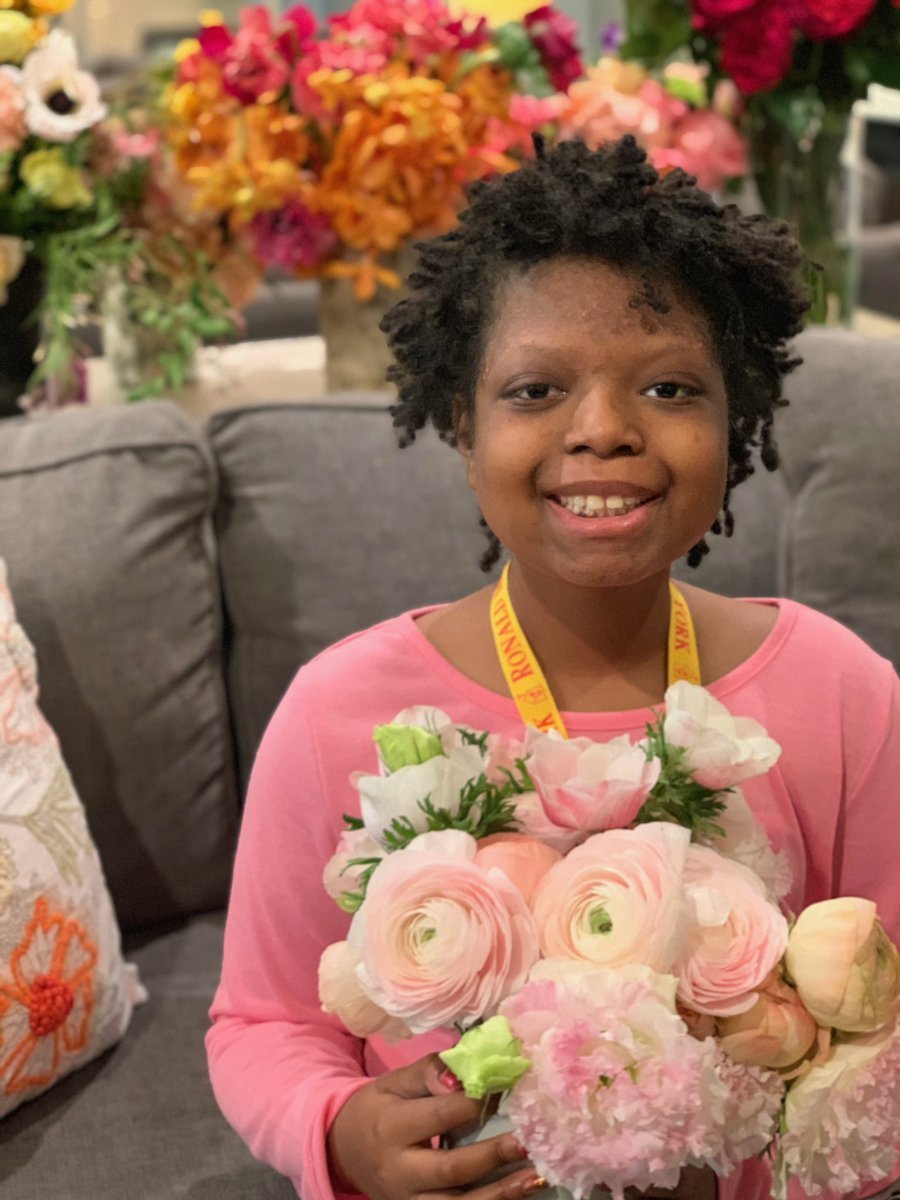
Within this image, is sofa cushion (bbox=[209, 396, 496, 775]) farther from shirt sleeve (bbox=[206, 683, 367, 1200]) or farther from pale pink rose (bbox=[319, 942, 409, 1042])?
pale pink rose (bbox=[319, 942, 409, 1042])

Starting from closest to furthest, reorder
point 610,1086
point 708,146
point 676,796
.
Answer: point 610,1086 < point 676,796 < point 708,146

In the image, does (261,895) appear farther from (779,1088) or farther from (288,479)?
(288,479)

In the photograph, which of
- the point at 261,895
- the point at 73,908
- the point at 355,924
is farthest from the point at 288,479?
the point at 355,924

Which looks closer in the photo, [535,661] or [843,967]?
[843,967]

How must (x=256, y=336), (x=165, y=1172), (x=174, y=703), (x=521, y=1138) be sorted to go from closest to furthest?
(x=521, y=1138) < (x=165, y=1172) < (x=174, y=703) < (x=256, y=336)

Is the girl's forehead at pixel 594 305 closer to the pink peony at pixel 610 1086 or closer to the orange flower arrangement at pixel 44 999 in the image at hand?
the pink peony at pixel 610 1086

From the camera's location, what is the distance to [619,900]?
795 millimetres

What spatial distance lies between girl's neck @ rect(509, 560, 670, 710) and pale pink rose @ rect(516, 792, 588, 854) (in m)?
0.23

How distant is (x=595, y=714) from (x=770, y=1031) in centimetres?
31

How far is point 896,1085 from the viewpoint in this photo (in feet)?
2.79

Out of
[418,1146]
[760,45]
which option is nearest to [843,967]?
[418,1146]

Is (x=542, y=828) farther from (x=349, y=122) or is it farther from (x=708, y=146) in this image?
(x=708, y=146)

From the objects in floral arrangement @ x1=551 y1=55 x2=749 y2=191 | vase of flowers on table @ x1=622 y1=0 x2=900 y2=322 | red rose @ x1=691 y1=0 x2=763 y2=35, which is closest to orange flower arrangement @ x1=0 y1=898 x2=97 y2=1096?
vase of flowers on table @ x1=622 y1=0 x2=900 y2=322

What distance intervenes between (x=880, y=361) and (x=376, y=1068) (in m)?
0.96
